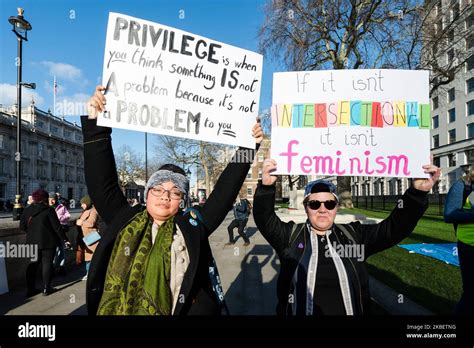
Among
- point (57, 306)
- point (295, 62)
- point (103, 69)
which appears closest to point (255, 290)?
point (57, 306)

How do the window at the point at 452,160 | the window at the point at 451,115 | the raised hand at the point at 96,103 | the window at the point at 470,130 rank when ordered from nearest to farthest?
the raised hand at the point at 96,103 → the window at the point at 470,130 → the window at the point at 452,160 → the window at the point at 451,115

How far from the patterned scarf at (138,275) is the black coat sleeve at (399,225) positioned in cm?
130

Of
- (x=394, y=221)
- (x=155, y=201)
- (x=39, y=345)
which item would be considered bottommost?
(x=39, y=345)

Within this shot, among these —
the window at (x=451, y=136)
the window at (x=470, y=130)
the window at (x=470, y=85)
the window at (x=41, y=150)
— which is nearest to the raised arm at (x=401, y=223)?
the window at (x=470, y=130)

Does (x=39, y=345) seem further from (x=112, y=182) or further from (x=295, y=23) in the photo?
(x=295, y=23)

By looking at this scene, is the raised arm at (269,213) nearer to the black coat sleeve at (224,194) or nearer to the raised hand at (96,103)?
the black coat sleeve at (224,194)

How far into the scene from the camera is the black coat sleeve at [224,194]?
1991 mm

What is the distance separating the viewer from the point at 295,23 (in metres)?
17.5

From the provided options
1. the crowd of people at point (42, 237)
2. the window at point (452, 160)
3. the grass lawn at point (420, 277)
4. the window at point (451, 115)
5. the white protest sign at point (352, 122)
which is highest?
the window at point (451, 115)

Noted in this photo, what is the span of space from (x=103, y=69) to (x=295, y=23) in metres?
17.8

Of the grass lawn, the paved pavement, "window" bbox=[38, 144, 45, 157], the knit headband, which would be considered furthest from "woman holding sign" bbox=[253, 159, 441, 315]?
"window" bbox=[38, 144, 45, 157]

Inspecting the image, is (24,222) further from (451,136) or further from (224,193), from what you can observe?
(451,136)

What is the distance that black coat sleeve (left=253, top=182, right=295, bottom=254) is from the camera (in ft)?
7.06

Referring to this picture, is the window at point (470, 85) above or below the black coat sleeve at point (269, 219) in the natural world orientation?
above
